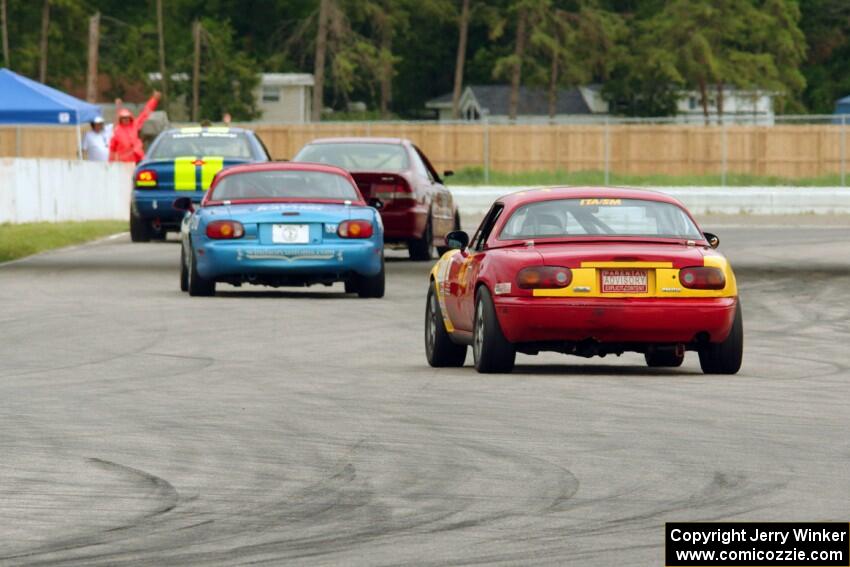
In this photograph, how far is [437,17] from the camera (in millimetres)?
103375

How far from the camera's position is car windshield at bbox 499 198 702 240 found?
14188 mm

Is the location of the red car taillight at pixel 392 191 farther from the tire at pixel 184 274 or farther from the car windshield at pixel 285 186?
the tire at pixel 184 274

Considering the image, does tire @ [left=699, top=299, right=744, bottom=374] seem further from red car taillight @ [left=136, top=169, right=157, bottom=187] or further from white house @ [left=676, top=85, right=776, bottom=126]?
white house @ [left=676, top=85, right=776, bottom=126]

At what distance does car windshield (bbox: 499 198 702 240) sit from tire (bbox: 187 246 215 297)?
23.1 ft

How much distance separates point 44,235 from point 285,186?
11.2m

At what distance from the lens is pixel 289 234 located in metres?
20.6

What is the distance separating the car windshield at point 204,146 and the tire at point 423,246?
186 inches

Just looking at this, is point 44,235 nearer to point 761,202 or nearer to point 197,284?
point 197,284

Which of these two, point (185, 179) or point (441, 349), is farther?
point (185, 179)

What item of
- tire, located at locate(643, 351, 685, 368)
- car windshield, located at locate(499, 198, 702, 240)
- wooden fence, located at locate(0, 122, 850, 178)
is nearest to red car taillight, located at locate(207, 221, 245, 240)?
tire, located at locate(643, 351, 685, 368)

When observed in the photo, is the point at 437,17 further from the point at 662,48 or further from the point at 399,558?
the point at 399,558

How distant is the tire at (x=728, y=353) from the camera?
13.8 metres

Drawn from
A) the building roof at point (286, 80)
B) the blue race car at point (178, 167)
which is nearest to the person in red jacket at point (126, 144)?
the blue race car at point (178, 167)

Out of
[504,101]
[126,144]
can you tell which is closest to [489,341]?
[126,144]
